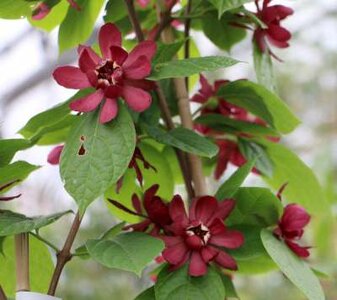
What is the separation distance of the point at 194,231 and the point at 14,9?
0.29 m

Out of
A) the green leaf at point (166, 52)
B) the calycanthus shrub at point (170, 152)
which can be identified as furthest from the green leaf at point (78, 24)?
the green leaf at point (166, 52)

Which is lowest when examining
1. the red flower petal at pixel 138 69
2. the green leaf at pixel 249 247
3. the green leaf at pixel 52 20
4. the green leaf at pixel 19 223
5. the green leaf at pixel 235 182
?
the green leaf at pixel 249 247

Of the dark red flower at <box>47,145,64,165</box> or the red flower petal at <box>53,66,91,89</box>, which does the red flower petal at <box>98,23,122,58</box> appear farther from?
the dark red flower at <box>47,145,64,165</box>

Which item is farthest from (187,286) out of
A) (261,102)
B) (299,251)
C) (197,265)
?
(261,102)

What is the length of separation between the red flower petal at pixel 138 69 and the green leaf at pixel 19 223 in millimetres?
144

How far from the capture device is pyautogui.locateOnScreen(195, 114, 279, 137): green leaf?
79cm

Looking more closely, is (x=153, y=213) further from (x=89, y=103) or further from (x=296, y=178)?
(x=296, y=178)

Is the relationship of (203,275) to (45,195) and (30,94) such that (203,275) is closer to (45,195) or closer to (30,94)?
(45,195)

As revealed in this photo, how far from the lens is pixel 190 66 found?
57 cm

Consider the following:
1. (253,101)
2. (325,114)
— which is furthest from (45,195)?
(253,101)

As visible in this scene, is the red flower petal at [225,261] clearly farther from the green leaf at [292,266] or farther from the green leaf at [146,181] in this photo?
the green leaf at [146,181]

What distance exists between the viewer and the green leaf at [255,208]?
0.67 metres

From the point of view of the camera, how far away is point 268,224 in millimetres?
702

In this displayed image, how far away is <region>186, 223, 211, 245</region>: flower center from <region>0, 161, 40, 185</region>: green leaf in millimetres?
158
